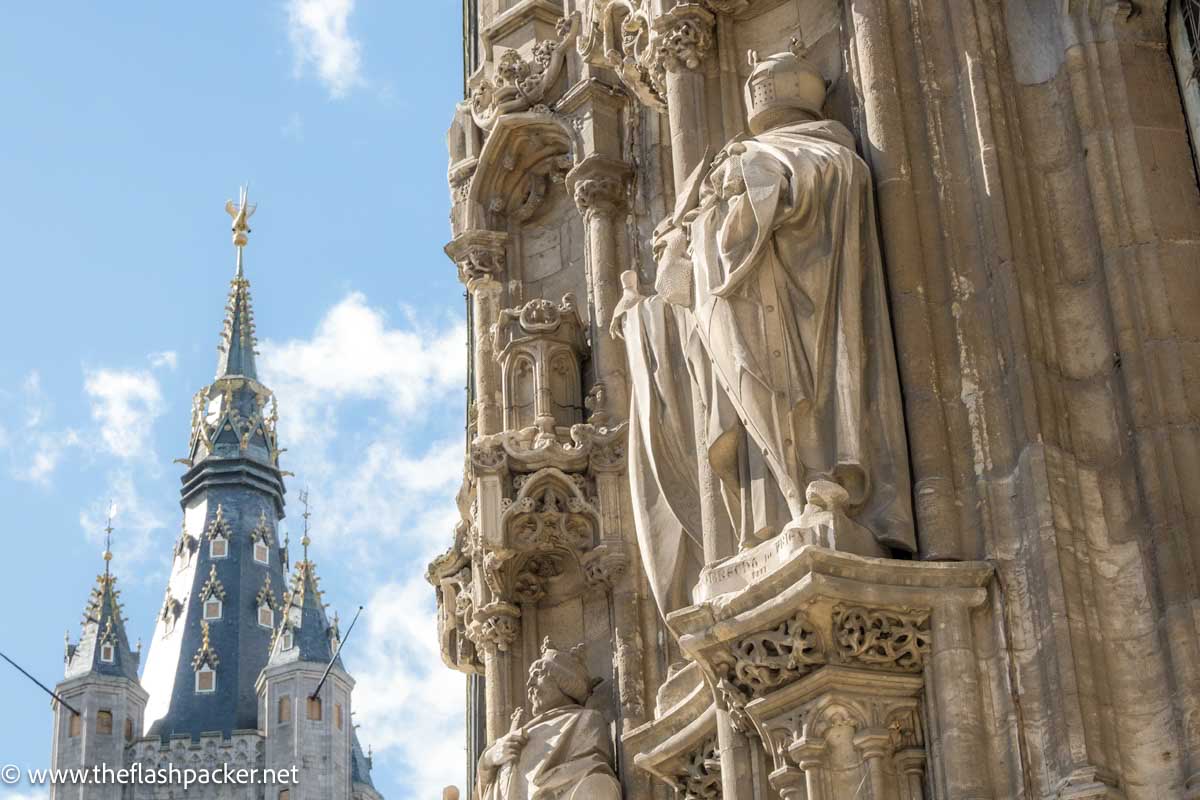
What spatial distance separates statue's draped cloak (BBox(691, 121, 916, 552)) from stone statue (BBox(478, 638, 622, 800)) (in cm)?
326

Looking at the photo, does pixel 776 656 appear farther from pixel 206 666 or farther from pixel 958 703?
pixel 206 666

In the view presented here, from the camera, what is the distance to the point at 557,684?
1730cm

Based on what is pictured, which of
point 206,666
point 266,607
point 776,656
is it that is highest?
point 266,607

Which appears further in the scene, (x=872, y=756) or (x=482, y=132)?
(x=482, y=132)

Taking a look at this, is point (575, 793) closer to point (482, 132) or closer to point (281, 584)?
point (482, 132)

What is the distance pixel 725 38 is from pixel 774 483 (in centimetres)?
370

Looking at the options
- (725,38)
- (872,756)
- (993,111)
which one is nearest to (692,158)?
(725,38)

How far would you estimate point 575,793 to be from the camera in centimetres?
1652

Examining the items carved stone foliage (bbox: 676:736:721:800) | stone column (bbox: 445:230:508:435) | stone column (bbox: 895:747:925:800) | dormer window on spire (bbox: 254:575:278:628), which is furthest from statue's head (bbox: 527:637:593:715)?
dormer window on spire (bbox: 254:575:278:628)

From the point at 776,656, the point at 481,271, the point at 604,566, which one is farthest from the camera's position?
the point at 481,271

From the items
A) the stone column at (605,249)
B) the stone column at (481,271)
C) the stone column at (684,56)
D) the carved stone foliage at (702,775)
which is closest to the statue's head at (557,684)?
the carved stone foliage at (702,775)

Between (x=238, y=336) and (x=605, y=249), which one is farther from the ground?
(x=238, y=336)

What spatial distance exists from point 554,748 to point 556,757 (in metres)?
0.06

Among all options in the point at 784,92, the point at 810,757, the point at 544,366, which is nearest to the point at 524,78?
the point at 544,366
